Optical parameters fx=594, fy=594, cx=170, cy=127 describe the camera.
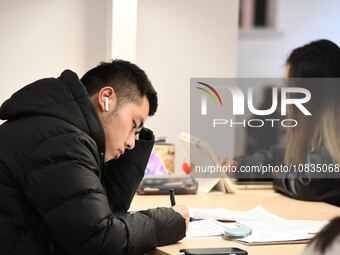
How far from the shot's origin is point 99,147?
172 cm

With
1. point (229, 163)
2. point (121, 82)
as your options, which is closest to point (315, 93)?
point (229, 163)

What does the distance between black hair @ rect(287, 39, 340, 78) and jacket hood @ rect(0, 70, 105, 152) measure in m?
1.49

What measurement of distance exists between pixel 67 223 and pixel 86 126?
0.29 metres

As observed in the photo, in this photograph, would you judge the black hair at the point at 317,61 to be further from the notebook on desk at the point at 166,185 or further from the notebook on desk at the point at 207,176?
the notebook on desk at the point at 166,185

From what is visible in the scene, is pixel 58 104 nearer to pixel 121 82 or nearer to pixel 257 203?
pixel 121 82

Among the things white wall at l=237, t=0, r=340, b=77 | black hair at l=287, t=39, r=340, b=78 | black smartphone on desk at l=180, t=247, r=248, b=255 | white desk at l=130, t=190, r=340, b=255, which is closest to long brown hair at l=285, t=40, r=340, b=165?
black hair at l=287, t=39, r=340, b=78

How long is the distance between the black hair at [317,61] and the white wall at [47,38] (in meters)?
1.33

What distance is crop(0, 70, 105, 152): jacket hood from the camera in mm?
1604

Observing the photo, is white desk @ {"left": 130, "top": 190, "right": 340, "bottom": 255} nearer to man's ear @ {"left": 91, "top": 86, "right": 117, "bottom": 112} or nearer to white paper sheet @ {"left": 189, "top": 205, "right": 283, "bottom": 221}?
white paper sheet @ {"left": 189, "top": 205, "right": 283, "bottom": 221}

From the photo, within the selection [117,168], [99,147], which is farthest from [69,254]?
[117,168]

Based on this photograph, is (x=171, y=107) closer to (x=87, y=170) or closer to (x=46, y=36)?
(x=46, y=36)

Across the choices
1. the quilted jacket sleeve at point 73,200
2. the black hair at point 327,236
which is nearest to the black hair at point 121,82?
the quilted jacket sleeve at point 73,200

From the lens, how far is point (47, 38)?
3.68m

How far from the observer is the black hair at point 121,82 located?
1.83 m
